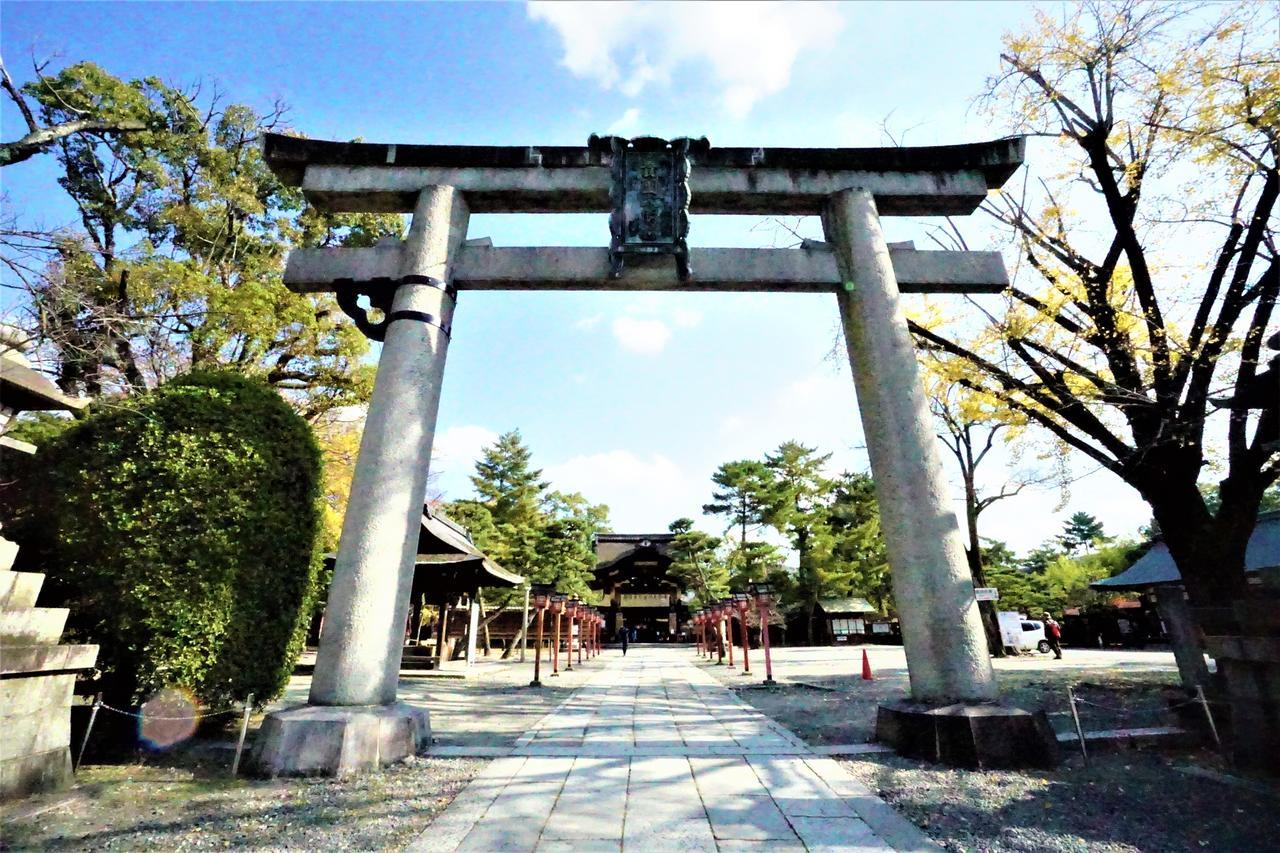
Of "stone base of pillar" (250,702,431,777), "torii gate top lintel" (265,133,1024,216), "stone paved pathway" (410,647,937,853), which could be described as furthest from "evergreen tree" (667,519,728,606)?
"stone base of pillar" (250,702,431,777)

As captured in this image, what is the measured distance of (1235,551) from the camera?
7.08 meters

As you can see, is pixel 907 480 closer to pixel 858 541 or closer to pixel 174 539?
pixel 174 539

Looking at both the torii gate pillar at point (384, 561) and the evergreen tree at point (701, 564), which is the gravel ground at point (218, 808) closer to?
the torii gate pillar at point (384, 561)

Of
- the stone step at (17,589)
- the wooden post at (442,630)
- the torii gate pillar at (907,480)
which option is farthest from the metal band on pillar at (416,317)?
the wooden post at (442,630)

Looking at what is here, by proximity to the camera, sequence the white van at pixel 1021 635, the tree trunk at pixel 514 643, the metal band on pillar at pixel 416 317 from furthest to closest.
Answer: the tree trunk at pixel 514 643
the white van at pixel 1021 635
the metal band on pillar at pixel 416 317

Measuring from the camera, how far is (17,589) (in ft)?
13.5

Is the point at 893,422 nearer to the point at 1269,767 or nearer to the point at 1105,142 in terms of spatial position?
the point at 1269,767

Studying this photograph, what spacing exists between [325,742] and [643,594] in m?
40.1

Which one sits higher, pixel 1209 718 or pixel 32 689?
pixel 32 689

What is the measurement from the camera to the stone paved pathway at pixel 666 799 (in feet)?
10.5

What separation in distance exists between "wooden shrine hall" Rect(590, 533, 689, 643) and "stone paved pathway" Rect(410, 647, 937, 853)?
1426 inches

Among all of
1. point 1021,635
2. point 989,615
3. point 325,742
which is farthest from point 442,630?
point 1021,635

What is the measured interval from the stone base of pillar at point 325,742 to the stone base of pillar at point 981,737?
429 cm

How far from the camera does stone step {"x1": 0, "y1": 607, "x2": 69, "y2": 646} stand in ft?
12.9
